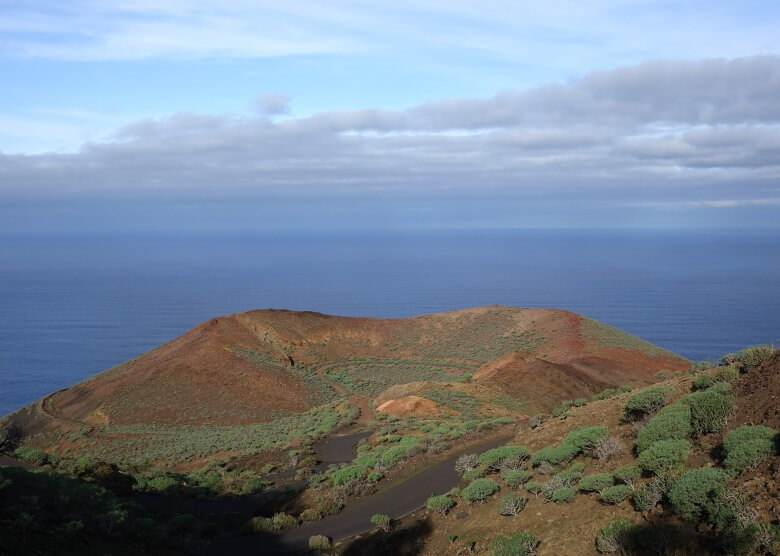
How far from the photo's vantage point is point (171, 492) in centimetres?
2366

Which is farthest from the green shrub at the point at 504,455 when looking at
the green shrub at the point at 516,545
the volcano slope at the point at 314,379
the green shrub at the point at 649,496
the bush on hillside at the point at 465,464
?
the volcano slope at the point at 314,379

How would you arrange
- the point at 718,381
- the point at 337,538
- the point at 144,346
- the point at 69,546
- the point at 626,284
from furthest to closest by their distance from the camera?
1. the point at 626,284
2. the point at 144,346
3. the point at 337,538
4. the point at 718,381
5. the point at 69,546

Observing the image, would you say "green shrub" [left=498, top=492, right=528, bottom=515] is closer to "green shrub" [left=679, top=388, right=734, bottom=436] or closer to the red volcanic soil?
"green shrub" [left=679, top=388, right=734, bottom=436]

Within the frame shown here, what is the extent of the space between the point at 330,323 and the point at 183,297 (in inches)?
3657

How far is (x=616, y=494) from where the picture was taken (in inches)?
462

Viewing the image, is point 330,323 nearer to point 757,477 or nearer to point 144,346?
point 144,346

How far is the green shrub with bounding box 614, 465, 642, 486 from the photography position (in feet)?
40.2

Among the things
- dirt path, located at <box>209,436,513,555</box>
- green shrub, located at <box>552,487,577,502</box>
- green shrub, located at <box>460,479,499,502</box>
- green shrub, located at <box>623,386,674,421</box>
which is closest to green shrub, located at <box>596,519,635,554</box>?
green shrub, located at <box>552,487,577,502</box>

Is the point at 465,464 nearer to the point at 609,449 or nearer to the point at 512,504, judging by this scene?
the point at 512,504

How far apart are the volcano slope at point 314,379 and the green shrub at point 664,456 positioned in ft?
68.7

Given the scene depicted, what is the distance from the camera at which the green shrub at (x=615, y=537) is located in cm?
1005

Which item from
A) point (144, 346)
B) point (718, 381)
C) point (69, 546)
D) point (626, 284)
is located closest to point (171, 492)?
point (69, 546)

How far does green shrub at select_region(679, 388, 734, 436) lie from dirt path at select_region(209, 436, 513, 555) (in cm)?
784

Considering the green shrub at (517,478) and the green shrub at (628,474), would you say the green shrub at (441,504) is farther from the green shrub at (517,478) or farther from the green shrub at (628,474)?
the green shrub at (628,474)
